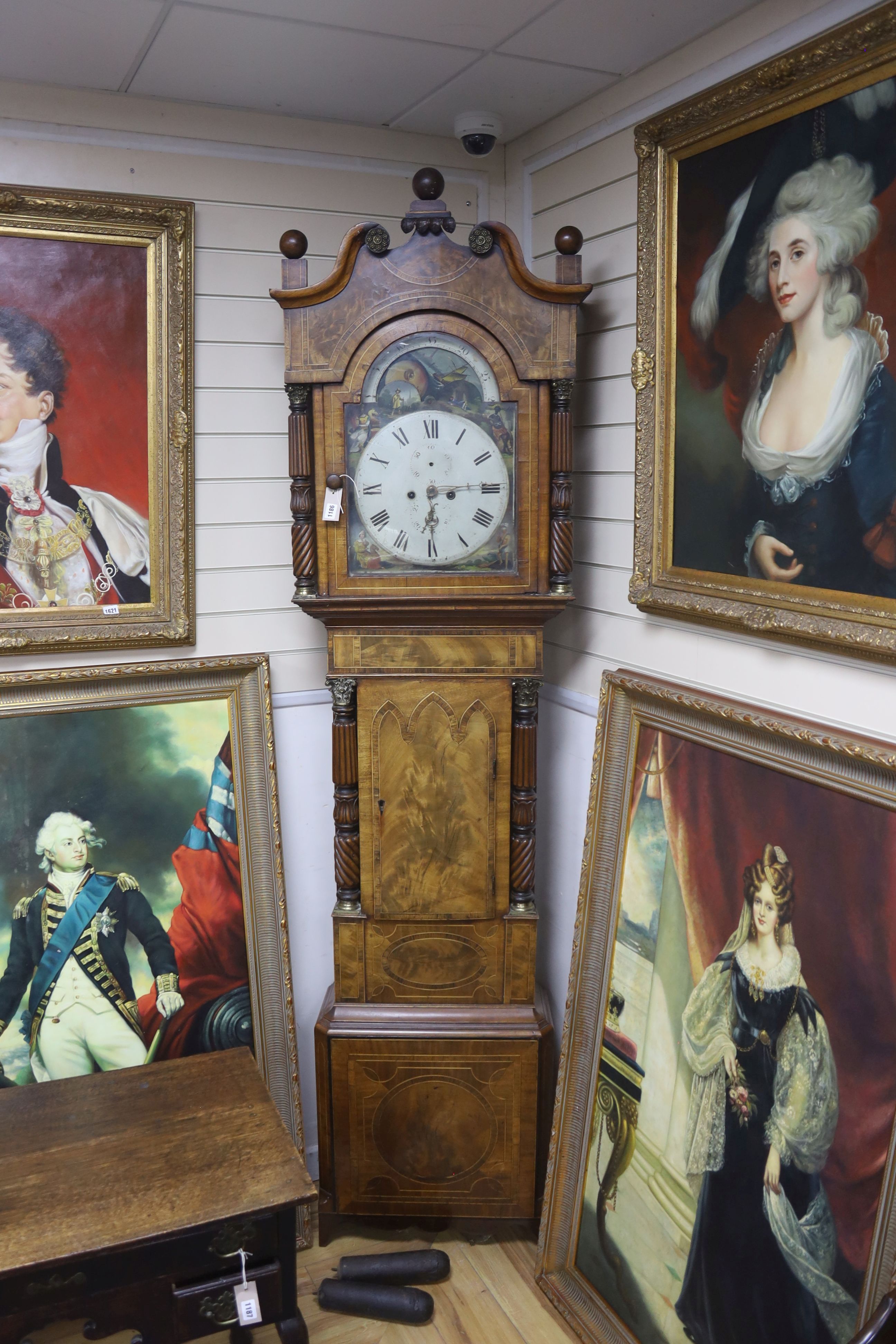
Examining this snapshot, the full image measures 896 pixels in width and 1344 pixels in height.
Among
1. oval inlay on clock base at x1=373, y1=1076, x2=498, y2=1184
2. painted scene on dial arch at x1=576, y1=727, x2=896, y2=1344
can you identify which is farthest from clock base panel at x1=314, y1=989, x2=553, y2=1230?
painted scene on dial arch at x1=576, y1=727, x2=896, y2=1344

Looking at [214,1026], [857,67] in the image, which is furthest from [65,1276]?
[857,67]

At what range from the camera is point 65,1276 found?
6.10 feet

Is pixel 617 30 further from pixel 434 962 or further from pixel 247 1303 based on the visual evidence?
pixel 247 1303

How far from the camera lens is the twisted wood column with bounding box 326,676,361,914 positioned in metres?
2.45

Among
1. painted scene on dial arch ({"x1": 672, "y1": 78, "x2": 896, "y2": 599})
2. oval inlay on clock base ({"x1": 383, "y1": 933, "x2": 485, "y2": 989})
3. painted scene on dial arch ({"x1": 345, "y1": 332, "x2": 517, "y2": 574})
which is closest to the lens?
painted scene on dial arch ({"x1": 672, "y1": 78, "x2": 896, "y2": 599})

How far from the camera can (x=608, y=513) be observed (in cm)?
249

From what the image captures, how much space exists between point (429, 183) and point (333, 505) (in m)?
0.71

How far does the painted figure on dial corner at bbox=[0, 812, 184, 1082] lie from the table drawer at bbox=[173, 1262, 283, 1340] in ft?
2.22

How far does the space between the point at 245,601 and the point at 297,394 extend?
589 millimetres

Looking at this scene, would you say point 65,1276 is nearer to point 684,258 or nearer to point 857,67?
point 684,258

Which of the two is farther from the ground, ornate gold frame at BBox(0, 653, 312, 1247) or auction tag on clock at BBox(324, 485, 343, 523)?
auction tag on clock at BBox(324, 485, 343, 523)

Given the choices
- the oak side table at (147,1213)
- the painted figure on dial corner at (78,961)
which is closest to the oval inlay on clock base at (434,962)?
the oak side table at (147,1213)

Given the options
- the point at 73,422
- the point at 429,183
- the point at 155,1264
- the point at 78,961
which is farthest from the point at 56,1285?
the point at 429,183

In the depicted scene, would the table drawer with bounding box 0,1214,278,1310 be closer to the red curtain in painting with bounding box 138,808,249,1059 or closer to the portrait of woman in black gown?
the red curtain in painting with bounding box 138,808,249,1059
